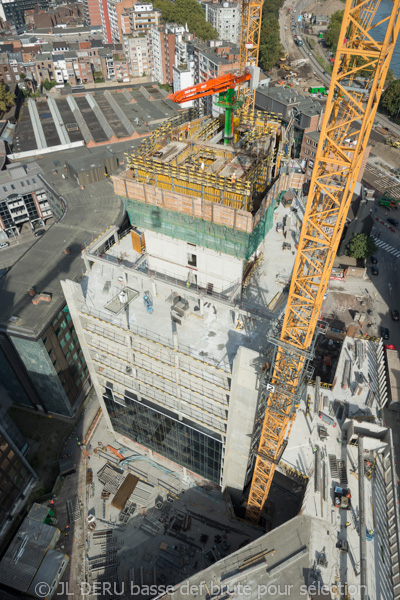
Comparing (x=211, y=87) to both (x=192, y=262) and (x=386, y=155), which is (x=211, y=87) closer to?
(x=192, y=262)

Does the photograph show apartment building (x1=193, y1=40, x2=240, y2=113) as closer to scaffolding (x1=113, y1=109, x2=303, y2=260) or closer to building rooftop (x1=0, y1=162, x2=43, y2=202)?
building rooftop (x1=0, y1=162, x2=43, y2=202)

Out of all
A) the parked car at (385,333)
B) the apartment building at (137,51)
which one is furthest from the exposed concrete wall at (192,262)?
the apartment building at (137,51)

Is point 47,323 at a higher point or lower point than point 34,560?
higher

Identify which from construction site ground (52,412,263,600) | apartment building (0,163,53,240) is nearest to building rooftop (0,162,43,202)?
apartment building (0,163,53,240)

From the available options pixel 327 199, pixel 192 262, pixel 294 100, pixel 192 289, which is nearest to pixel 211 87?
pixel 192 262

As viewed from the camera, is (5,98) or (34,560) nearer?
(34,560)

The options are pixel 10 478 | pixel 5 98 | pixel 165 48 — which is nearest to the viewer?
pixel 10 478

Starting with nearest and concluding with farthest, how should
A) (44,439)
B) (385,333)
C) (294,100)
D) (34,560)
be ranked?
(34,560) < (44,439) < (385,333) < (294,100)

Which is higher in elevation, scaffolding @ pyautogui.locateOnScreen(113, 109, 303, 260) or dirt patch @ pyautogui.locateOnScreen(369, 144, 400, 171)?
dirt patch @ pyautogui.locateOnScreen(369, 144, 400, 171)

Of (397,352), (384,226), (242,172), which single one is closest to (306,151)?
(384,226)
